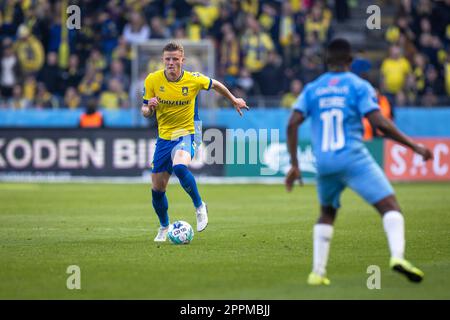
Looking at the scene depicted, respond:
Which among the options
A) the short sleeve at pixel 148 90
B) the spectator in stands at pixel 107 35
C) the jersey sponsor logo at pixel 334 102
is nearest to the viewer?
the jersey sponsor logo at pixel 334 102

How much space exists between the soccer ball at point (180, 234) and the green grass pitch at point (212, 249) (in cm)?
15

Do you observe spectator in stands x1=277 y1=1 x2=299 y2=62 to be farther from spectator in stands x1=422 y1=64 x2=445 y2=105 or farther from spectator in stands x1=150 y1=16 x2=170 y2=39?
spectator in stands x1=422 y1=64 x2=445 y2=105

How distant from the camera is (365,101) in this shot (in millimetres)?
9359

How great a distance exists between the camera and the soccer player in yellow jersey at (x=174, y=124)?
13.2 m

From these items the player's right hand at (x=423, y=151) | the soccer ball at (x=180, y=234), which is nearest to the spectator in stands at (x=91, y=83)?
the soccer ball at (x=180, y=234)

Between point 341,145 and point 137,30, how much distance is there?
2114 centimetres

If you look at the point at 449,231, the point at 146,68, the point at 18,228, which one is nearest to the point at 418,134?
the point at 146,68

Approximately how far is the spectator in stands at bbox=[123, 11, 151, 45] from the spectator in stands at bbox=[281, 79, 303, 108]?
4.79 m

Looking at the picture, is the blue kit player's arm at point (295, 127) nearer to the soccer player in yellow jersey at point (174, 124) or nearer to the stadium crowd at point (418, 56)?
the soccer player in yellow jersey at point (174, 124)

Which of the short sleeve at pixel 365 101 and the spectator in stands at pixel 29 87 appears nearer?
the short sleeve at pixel 365 101

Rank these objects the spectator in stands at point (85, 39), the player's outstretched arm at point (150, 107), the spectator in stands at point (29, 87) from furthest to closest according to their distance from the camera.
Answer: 1. the spectator in stands at point (85, 39)
2. the spectator in stands at point (29, 87)
3. the player's outstretched arm at point (150, 107)

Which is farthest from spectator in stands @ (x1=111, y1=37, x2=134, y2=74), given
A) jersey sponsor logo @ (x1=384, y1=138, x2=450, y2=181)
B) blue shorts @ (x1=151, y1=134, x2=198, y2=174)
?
blue shorts @ (x1=151, y1=134, x2=198, y2=174)

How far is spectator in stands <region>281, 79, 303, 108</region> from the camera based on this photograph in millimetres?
27206

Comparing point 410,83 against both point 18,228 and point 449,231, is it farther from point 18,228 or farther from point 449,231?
point 18,228
